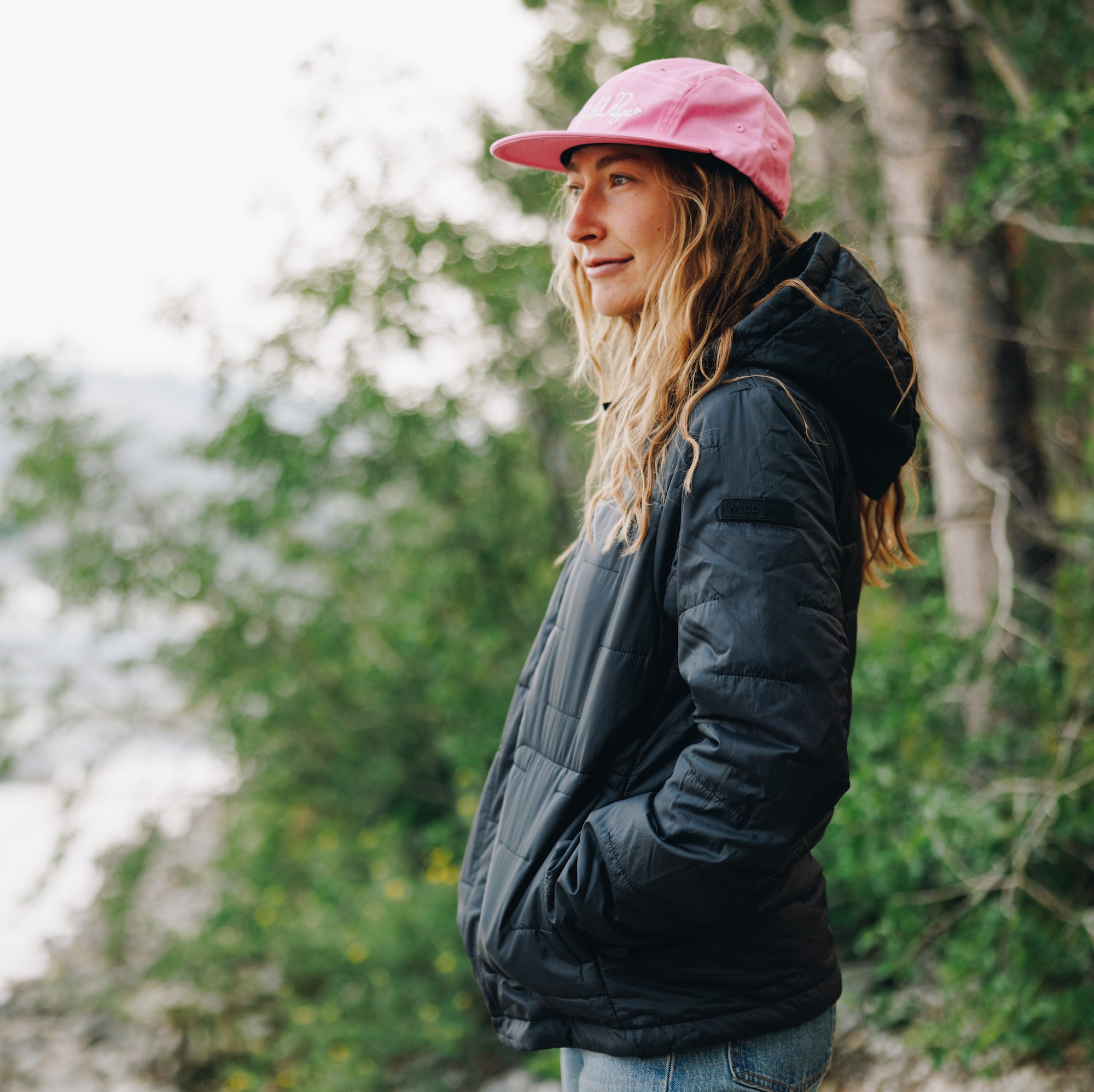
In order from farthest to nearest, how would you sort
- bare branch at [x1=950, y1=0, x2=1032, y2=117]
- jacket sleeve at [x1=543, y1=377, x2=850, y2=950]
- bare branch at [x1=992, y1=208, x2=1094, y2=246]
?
bare branch at [x1=950, y1=0, x2=1032, y2=117] < bare branch at [x1=992, y1=208, x2=1094, y2=246] < jacket sleeve at [x1=543, y1=377, x2=850, y2=950]

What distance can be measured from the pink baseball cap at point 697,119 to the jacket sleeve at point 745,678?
34 centimetres

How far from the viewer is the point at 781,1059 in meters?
1.19

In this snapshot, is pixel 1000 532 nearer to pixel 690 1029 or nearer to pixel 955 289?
pixel 955 289

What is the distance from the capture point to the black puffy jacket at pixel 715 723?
105 centimetres

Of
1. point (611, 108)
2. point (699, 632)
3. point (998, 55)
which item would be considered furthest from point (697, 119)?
point (998, 55)

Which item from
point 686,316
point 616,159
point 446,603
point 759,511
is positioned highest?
point 616,159

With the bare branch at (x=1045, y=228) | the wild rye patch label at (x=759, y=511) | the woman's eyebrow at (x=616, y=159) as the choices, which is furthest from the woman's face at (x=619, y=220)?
the bare branch at (x=1045, y=228)

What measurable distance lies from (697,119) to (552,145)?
9.5 inches

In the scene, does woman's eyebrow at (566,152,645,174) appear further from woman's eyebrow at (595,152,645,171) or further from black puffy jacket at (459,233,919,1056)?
black puffy jacket at (459,233,919,1056)

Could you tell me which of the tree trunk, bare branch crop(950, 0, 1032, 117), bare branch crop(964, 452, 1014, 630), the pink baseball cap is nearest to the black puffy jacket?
the pink baseball cap

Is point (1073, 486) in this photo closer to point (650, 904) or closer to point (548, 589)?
point (548, 589)

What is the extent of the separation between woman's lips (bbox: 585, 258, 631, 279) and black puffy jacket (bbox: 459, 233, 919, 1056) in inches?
9.7

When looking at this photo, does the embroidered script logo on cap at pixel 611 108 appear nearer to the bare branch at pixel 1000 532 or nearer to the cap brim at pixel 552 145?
the cap brim at pixel 552 145

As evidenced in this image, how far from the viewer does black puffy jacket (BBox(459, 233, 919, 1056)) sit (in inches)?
41.3
